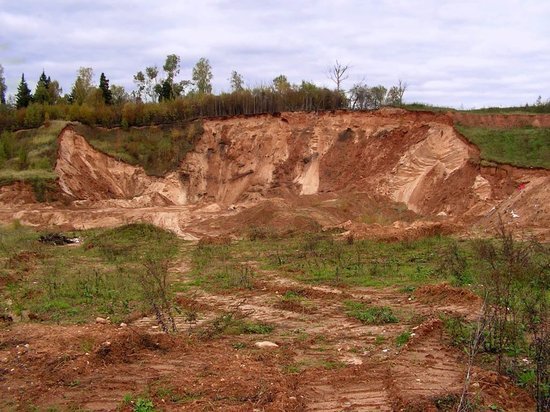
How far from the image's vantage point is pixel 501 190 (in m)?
29.2

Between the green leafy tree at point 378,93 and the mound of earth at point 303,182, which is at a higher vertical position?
the green leafy tree at point 378,93

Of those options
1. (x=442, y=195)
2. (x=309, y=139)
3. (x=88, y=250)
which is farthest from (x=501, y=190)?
(x=88, y=250)

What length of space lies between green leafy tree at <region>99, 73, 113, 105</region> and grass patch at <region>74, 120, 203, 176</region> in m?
7.28

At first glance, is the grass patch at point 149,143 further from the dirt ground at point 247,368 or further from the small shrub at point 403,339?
the small shrub at point 403,339

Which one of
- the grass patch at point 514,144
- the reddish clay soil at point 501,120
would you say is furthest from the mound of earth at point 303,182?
the reddish clay soil at point 501,120

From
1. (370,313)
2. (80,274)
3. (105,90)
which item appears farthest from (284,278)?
(105,90)

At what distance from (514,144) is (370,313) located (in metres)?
24.1

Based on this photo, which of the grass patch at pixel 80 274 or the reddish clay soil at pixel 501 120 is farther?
the reddish clay soil at pixel 501 120

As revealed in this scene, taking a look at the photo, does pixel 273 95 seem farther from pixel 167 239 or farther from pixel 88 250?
pixel 88 250

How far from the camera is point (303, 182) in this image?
121 ft

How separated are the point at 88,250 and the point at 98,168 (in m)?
17.8

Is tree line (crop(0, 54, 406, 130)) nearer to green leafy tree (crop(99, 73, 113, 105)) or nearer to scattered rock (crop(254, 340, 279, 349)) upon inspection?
green leafy tree (crop(99, 73, 113, 105))

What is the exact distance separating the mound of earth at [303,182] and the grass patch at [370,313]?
1208 cm

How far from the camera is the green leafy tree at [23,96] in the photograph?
51750 mm
